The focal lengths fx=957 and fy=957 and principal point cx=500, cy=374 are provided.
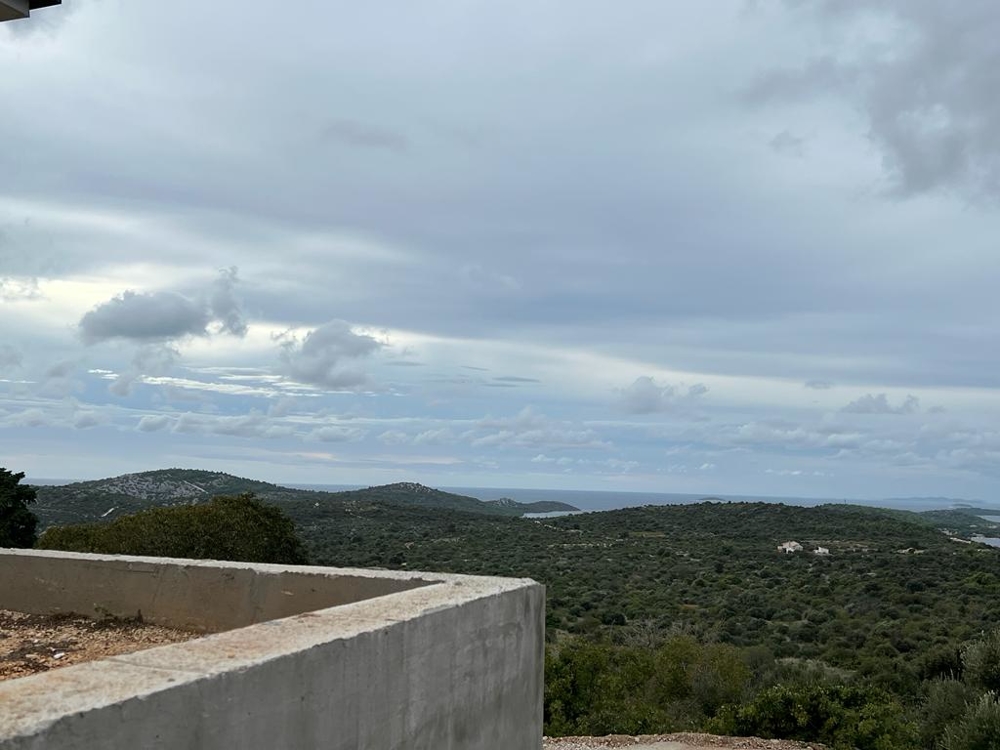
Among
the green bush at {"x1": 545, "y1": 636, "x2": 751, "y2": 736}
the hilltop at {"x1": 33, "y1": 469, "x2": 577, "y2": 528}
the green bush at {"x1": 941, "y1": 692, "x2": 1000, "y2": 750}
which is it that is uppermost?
the hilltop at {"x1": 33, "y1": 469, "x2": 577, "y2": 528}

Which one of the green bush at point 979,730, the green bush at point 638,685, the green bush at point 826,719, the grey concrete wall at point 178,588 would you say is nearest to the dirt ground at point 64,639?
the grey concrete wall at point 178,588

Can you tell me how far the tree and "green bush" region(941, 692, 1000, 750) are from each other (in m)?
20.2

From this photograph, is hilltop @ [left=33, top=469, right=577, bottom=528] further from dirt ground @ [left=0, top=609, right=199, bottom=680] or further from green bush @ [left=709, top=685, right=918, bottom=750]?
dirt ground @ [left=0, top=609, right=199, bottom=680]

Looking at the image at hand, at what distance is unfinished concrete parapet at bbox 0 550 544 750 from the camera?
10.0 ft

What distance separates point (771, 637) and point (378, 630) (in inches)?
944

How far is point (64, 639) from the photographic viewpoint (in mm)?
5820

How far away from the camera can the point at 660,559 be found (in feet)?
139

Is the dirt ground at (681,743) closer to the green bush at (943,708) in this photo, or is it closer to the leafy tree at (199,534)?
the green bush at (943,708)

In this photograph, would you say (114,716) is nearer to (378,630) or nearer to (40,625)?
(378,630)

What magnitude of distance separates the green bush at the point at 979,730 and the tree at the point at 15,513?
20.2 metres

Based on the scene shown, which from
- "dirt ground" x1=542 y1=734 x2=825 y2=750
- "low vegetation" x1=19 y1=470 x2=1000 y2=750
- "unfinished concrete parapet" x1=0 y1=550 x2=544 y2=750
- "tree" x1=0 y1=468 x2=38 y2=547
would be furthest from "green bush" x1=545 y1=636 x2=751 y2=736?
"tree" x1=0 y1=468 x2=38 y2=547

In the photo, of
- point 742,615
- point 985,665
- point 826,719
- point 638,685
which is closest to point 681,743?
point 826,719

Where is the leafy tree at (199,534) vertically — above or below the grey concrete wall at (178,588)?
below

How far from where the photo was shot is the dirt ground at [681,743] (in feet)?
48.1
